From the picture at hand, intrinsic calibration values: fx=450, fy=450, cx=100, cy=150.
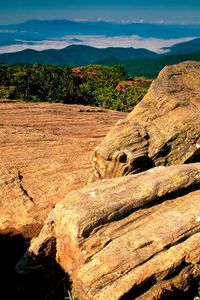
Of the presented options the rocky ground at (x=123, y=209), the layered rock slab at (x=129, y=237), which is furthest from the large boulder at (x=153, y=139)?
the layered rock slab at (x=129, y=237)

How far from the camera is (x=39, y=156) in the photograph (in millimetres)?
25781

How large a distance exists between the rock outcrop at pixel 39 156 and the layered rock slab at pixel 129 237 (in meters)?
4.00

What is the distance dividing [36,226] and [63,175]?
165 inches

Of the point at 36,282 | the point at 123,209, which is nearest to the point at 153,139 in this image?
the point at 123,209

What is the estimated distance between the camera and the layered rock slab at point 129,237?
14.5m

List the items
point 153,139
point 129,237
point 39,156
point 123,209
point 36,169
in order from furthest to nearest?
1. point 39,156
2. point 36,169
3. point 153,139
4. point 123,209
5. point 129,237

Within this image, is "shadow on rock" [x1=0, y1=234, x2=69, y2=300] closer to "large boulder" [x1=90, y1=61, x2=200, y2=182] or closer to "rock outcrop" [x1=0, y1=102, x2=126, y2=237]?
"rock outcrop" [x1=0, y1=102, x2=126, y2=237]

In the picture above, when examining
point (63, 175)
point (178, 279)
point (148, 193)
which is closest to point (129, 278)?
point (178, 279)

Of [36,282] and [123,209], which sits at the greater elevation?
[123,209]

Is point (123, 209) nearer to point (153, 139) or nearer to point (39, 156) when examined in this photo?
point (153, 139)

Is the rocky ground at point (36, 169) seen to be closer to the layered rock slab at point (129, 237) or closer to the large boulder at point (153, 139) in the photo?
the layered rock slab at point (129, 237)

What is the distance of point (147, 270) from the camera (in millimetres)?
14523

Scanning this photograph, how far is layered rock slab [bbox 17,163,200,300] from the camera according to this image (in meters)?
14.5

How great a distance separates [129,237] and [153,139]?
680 cm
